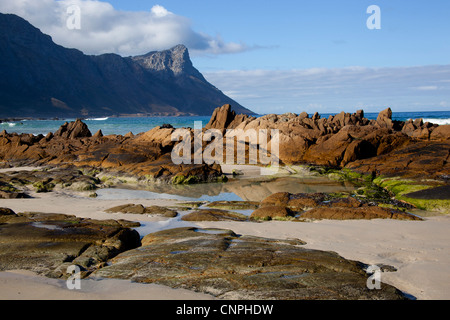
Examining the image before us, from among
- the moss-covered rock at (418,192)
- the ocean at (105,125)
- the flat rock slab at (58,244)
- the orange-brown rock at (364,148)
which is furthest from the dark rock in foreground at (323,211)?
the ocean at (105,125)

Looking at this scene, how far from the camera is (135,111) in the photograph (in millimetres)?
174250

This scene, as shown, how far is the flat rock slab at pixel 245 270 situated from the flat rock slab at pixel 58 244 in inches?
21.5

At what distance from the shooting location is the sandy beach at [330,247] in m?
5.51

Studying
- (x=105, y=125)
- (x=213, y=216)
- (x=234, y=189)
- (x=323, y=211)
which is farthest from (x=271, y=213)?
(x=105, y=125)

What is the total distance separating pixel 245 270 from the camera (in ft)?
20.9

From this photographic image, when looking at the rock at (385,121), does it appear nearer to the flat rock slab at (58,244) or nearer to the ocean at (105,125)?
the ocean at (105,125)

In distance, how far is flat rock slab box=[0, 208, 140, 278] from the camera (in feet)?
21.9

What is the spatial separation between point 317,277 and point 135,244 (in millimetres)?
4327

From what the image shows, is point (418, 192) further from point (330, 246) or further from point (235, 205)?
point (330, 246)

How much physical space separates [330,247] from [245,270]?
307cm

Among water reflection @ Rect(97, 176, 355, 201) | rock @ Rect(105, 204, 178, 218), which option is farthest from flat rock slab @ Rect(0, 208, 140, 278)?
water reflection @ Rect(97, 176, 355, 201)

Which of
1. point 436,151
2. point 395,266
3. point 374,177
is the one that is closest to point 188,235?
point 395,266
